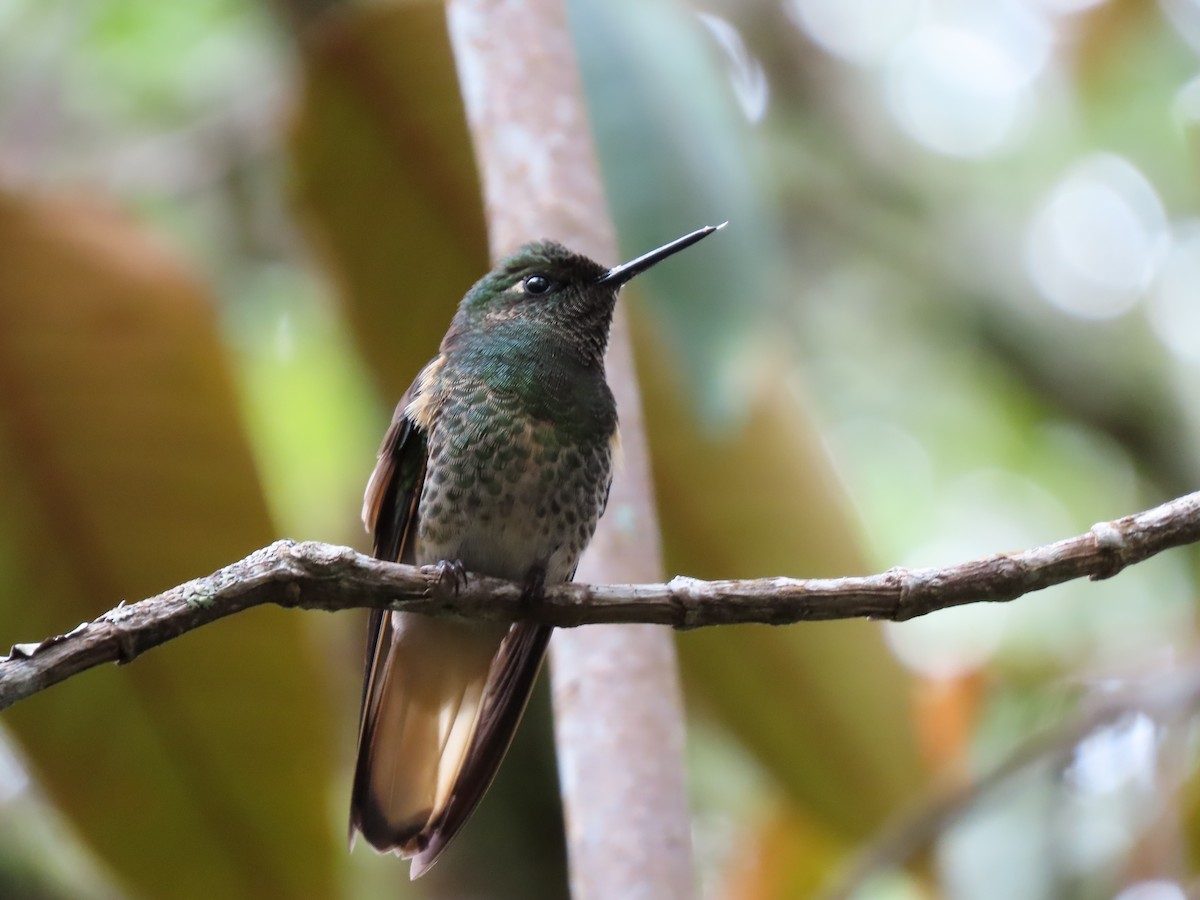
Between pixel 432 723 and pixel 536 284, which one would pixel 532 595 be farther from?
pixel 536 284

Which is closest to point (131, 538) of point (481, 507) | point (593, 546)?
point (481, 507)

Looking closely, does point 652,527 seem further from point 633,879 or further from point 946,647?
point 946,647

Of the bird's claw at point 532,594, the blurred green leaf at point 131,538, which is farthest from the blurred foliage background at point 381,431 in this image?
the bird's claw at point 532,594

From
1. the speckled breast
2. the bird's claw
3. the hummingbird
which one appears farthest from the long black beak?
the bird's claw

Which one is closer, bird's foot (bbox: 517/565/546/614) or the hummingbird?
bird's foot (bbox: 517/565/546/614)

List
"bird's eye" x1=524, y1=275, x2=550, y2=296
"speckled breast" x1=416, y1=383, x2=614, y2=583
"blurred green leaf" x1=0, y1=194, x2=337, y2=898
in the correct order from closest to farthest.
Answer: "speckled breast" x1=416, y1=383, x2=614, y2=583 < "bird's eye" x1=524, y1=275, x2=550, y2=296 < "blurred green leaf" x1=0, y1=194, x2=337, y2=898

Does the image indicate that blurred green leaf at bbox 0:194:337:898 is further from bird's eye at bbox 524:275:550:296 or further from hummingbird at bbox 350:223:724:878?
bird's eye at bbox 524:275:550:296

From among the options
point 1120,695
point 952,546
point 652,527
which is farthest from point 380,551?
point 952,546
